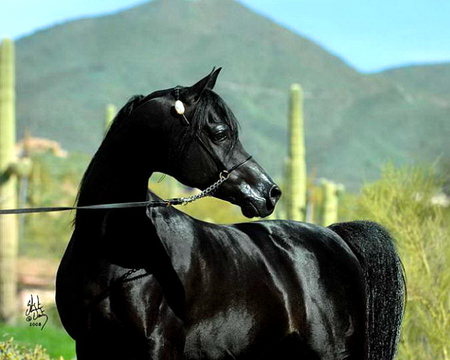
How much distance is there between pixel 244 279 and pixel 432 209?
6.01 meters

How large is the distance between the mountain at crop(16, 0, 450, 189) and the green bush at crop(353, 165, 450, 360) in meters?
77.9

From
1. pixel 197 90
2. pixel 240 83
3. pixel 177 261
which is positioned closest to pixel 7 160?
pixel 177 261

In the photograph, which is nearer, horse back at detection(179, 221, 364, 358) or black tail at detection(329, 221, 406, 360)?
horse back at detection(179, 221, 364, 358)

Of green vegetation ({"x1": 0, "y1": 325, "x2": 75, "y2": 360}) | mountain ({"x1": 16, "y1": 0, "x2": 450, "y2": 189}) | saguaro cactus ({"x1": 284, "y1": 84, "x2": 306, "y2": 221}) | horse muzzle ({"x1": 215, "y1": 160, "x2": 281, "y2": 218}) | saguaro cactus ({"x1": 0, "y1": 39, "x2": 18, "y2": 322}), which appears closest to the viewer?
horse muzzle ({"x1": 215, "y1": 160, "x2": 281, "y2": 218})

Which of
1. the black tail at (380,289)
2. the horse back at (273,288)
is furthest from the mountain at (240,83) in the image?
the horse back at (273,288)

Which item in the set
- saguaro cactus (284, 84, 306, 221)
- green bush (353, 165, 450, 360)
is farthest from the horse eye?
saguaro cactus (284, 84, 306, 221)

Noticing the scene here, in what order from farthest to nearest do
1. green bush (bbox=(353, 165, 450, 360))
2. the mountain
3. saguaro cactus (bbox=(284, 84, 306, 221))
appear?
the mountain < saguaro cactus (bbox=(284, 84, 306, 221)) < green bush (bbox=(353, 165, 450, 360))

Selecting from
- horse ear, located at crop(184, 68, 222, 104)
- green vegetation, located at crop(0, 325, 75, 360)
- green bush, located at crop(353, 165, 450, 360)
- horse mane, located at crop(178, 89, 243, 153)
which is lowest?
green vegetation, located at crop(0, 325, 75, 360)

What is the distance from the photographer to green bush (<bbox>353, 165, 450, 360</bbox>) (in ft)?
29.2

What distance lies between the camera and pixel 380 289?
5.37 meters

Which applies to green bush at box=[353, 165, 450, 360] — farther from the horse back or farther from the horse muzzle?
the horse muzzle

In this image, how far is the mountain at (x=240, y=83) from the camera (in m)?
109

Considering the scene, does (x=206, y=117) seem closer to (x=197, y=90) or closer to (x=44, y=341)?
(x=197, y=90)

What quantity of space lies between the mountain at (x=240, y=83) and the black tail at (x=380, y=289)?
8242cm
